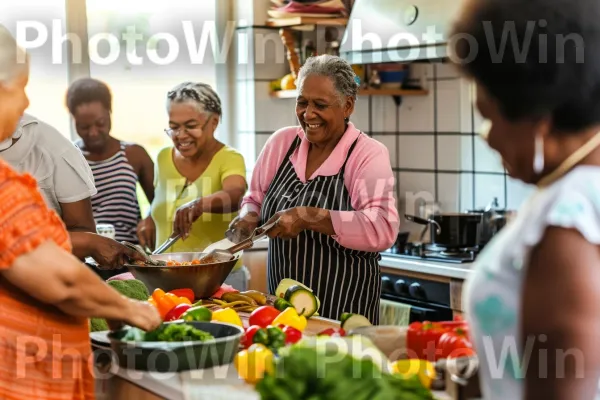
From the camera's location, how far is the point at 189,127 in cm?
358

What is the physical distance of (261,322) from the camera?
7.24 ft

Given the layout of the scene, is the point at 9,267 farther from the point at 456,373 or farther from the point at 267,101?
the point at 267,101

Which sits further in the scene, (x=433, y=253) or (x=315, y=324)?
(x=433, y=253)

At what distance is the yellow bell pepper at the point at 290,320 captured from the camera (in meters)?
2.19

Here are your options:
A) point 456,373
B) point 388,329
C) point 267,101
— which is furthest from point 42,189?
point 267,101

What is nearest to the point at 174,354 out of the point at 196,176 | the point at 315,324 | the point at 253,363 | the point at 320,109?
the point at 253,363

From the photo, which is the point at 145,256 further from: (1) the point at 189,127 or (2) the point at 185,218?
(1) the point at 189,127

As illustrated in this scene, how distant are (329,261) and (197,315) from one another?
936 millimetres

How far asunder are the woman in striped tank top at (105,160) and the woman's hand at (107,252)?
47.8 inches

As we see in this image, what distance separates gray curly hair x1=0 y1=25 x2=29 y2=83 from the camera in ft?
5.95

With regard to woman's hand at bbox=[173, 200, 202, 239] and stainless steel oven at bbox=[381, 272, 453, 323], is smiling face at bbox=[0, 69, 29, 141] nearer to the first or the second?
woman's hand at bbox=[173, 200, 202, 239]

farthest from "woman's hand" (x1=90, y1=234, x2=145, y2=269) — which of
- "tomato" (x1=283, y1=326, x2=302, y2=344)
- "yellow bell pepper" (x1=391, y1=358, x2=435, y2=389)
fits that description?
"yellow bell pepper" (x1=391, y1=358, x2=435, y2=389)

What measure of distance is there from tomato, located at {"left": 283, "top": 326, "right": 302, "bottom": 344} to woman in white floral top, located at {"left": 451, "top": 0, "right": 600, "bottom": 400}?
0.82 metres

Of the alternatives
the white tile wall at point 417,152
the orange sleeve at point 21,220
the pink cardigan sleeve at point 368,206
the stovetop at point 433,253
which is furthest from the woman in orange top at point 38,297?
the white tile wall at point 417,152
